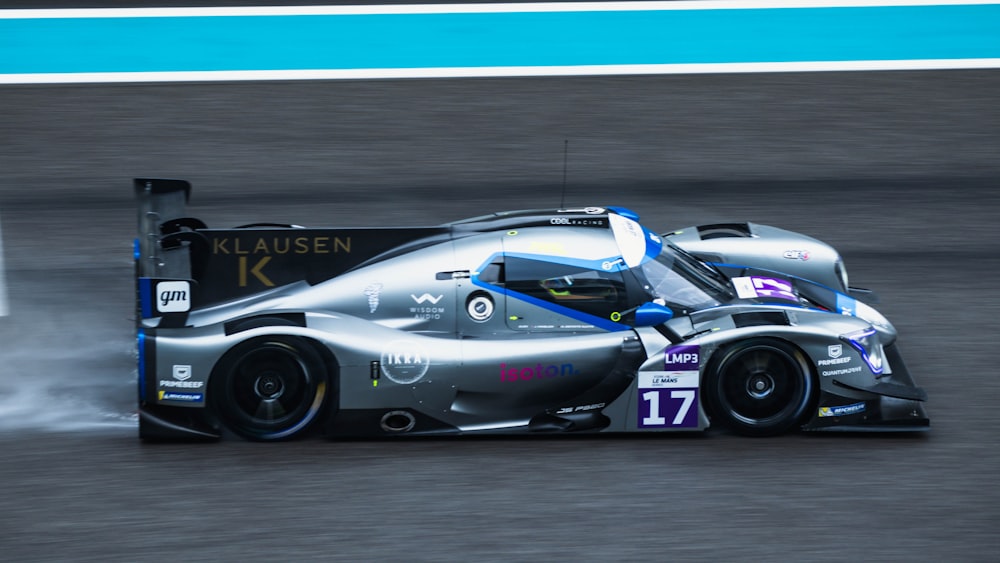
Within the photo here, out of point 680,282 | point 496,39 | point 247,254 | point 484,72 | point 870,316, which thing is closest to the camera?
point 247,254

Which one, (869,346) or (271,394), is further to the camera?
(869,346)

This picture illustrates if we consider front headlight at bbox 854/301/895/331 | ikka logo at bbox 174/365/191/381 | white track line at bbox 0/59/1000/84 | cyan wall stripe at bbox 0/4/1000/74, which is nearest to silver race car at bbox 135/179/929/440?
ikka logo at bbox 174/365/191/381

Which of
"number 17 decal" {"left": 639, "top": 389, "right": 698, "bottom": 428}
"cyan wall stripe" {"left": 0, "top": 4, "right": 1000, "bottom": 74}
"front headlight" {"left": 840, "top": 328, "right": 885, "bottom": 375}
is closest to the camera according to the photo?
"number 17 decal" {"left": 639, "top": 389, "right": 698, "bottom": 428}

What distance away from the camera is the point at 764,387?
6.59 m

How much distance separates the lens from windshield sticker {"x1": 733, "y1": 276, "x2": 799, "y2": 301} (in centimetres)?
709

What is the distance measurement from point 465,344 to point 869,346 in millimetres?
2401

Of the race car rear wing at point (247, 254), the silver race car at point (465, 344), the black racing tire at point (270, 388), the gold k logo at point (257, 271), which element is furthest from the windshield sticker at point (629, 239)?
the gold k logo at point (257, 271)

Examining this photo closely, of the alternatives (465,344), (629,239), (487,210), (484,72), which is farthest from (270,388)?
(484,72)

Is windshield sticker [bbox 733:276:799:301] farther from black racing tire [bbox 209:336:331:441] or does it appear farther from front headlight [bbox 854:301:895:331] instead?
black racing tire [bbox 209:336:331:441]

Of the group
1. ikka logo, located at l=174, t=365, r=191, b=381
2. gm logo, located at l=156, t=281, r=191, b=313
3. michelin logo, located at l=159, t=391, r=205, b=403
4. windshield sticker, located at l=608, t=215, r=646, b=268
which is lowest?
michelin logo, located at l=159, t=391, r=205, b=403

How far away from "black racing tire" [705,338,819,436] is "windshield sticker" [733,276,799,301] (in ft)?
1.96

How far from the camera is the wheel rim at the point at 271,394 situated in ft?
21.1

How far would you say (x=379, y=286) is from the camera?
6.61 metres

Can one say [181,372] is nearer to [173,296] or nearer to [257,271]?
[173,296]
